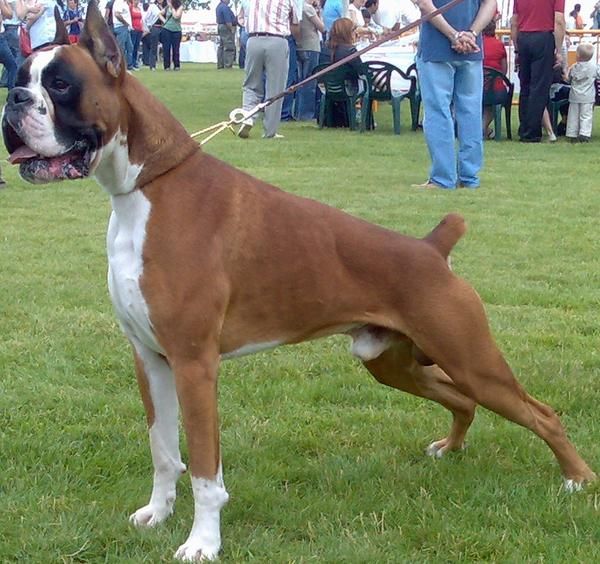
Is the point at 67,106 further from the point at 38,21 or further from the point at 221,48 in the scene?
the point at 221,48

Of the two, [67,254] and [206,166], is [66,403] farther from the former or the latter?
[67,254]

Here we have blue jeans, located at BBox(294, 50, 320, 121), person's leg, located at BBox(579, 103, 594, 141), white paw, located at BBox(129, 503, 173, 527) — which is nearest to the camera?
white paw, located at BBox(129, 503, 173, 527)

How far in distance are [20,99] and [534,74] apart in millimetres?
13306

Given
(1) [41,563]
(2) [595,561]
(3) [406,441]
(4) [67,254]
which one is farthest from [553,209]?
(1) [41,563]

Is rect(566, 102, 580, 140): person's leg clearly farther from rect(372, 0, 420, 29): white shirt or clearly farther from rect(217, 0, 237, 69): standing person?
rect(217, 0, 237, 69): standing person

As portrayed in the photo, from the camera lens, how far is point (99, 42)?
335cm

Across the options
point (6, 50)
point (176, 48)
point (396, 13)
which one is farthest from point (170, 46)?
point (6, 50)

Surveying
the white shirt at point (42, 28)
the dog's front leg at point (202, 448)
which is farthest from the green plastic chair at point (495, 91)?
the dog's front leg at point (202, 448)

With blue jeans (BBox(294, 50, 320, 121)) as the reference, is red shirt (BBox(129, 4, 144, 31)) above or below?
above

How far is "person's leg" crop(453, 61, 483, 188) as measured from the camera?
10.5m

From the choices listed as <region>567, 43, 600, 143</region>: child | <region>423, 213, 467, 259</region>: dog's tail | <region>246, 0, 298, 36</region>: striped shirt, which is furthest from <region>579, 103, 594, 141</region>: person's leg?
<region>423, 213, 467, 259</region>: dog's tail

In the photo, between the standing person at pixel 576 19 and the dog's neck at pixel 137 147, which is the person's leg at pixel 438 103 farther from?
the standing person at pixel 576 19

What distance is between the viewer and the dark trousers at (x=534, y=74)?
15305 millimetres

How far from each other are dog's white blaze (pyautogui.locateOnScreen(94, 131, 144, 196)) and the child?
44.7ft
